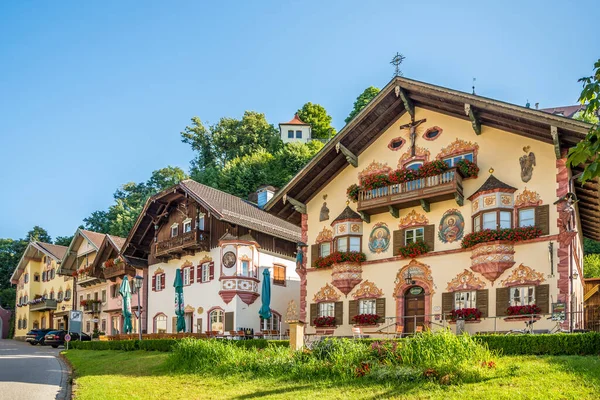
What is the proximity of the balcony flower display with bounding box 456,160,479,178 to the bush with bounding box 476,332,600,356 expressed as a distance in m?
7.83

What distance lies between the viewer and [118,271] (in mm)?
49438

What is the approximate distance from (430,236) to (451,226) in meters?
1.05

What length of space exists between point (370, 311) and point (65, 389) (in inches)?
522

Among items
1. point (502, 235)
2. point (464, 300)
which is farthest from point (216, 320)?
point (502, 235)

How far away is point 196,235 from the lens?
1528 inches

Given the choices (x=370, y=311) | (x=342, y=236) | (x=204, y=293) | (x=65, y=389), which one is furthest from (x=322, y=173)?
(x=65, y=389)

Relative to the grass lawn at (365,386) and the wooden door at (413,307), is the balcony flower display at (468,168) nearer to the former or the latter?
the wooden door at (413,307)

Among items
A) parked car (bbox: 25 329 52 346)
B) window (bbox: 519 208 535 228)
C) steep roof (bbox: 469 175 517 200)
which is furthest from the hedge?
parked car (bbox: 25 329 52 346)

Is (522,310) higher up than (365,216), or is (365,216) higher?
(365,216)

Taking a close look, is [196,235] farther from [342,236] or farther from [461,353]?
[461,353]

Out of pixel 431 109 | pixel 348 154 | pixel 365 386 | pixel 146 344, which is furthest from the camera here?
pixel 146 344

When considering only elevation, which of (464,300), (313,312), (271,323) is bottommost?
(271,323)

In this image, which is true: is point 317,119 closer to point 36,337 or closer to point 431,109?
point 36,337

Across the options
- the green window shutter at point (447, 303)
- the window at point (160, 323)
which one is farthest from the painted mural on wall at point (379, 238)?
the window at point (160, 323)
